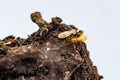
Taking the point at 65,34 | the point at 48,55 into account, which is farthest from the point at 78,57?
the point at 48,55

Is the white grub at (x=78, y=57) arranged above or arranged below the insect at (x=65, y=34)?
below

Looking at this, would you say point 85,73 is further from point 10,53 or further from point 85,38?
point 10,53

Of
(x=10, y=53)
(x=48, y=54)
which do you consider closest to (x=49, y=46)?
(x=48, y=54)

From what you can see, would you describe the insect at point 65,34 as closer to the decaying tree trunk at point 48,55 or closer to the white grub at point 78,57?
the decaying tree trunk at point 48,55

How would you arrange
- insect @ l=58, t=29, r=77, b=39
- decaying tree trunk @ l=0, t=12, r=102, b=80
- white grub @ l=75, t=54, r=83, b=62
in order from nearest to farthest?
decaying tree trunk @ l=0, t=12, r=102, b=80 → white grub @ l=75, t=54, r=83, b=62 → insect @ l=58, t=29, r=77, b=39

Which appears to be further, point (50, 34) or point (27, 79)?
point (50, 34)

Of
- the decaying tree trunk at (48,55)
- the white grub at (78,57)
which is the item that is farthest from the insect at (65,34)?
the white grub at (78,57)

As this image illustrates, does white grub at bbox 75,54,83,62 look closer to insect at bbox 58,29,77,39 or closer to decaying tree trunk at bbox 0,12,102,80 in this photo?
decaying tree trunk at bbox 0,12,102,80

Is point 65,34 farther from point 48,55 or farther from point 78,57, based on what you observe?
point 48,55

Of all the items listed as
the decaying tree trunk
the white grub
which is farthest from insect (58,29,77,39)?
the white grub
